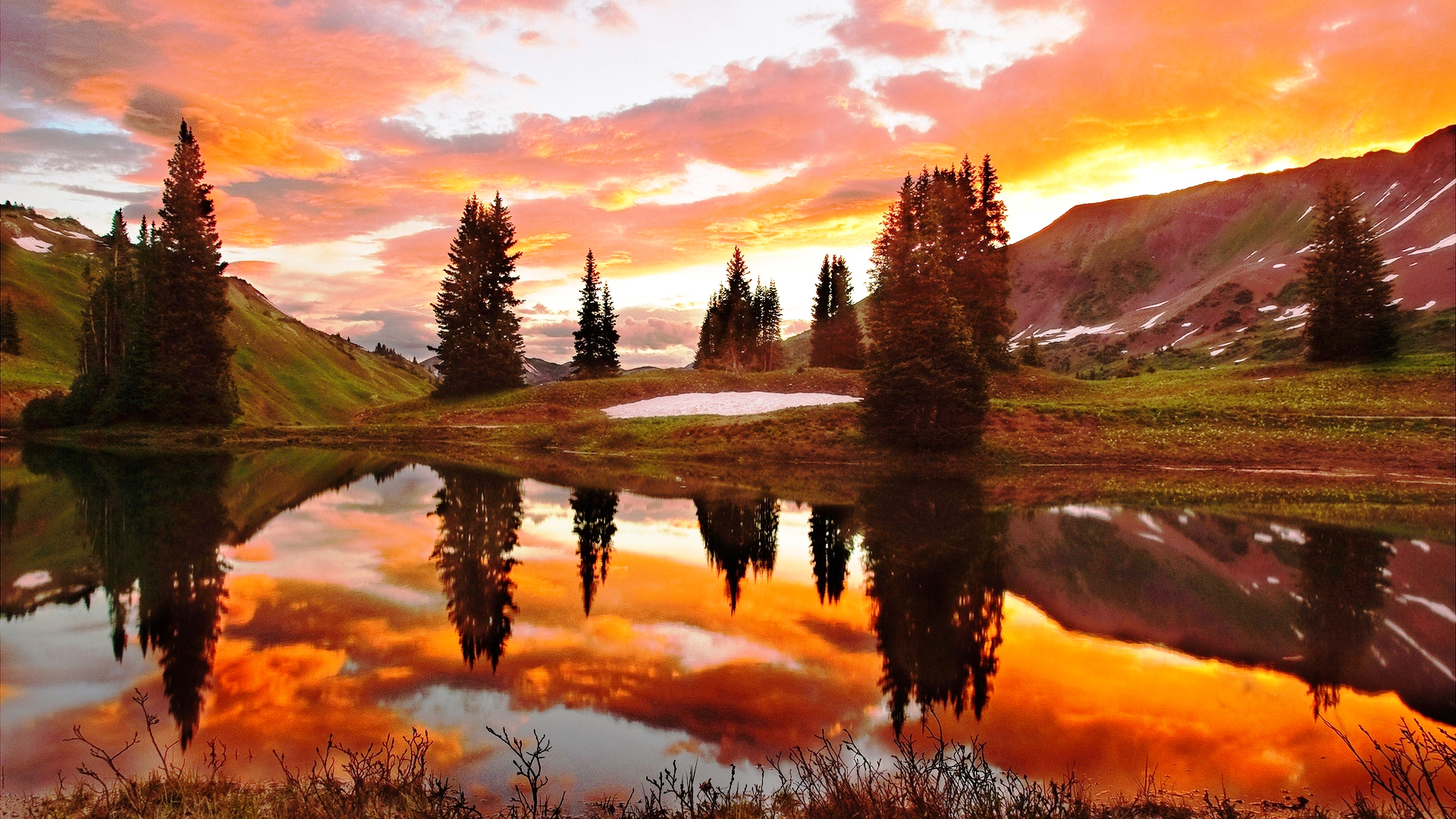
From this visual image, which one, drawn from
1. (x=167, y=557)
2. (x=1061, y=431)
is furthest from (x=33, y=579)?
(x=1061, y=431)

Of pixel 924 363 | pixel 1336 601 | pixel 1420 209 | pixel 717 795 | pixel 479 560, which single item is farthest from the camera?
pixel 1420 209

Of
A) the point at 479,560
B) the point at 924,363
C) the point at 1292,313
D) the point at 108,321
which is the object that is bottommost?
the point at 479,560

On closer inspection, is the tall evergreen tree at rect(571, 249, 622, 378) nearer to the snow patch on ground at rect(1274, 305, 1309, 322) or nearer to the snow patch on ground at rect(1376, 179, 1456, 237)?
the snow patch on ground at rect(1274, 305, 1309, 322)

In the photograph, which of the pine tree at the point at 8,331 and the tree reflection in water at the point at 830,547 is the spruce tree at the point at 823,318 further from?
the pine tree at the point at 8,331

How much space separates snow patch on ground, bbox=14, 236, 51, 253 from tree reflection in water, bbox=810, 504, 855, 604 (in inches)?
6445

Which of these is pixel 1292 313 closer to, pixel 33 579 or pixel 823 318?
pixel 823 318

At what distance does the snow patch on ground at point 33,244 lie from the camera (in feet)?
417

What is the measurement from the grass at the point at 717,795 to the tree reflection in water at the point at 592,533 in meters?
4.94

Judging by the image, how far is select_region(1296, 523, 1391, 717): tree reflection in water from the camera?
336 inches

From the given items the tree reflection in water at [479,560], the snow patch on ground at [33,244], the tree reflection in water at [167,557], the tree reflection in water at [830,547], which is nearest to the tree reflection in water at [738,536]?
the tree reflection in water at [830,547]

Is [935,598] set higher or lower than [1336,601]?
higher

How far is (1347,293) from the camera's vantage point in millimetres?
51750

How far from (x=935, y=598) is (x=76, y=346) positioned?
11433 cm

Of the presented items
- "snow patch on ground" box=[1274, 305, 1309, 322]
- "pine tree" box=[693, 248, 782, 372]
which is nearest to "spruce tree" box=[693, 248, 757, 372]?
"pine tree" box=[693, 248, 782, 372]
